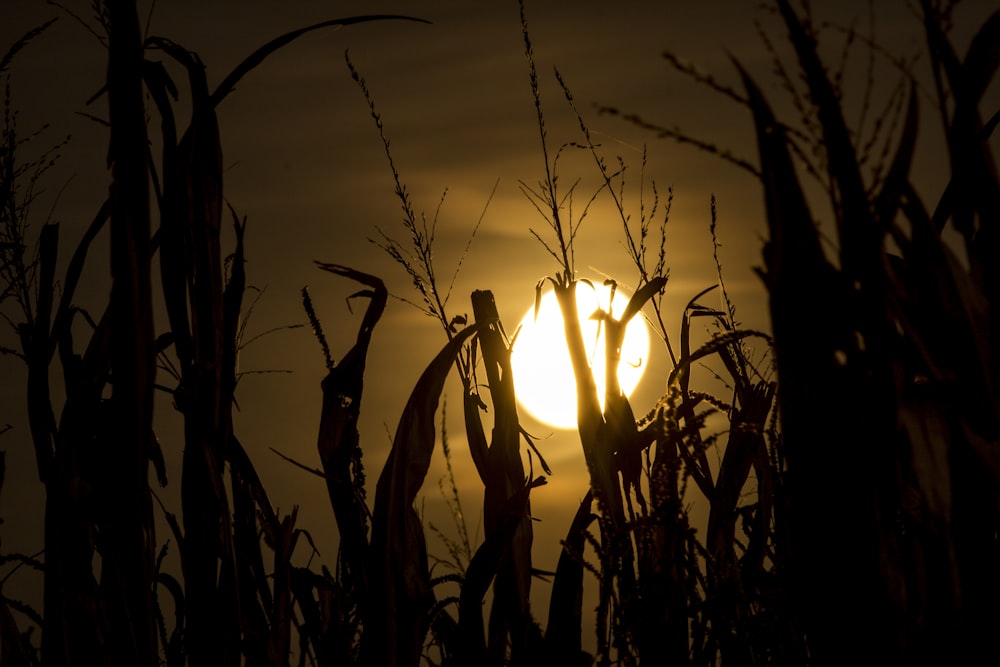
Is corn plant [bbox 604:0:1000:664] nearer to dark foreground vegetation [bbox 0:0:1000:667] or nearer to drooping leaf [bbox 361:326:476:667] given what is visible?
dark foreground vegetation [bbox 0:0:1000:667]

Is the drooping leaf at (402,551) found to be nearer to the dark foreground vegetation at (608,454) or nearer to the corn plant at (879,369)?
the dark foreground vegetation at (608,454)

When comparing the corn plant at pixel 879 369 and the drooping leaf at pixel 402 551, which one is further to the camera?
the drooping leaf at pixel 402 551

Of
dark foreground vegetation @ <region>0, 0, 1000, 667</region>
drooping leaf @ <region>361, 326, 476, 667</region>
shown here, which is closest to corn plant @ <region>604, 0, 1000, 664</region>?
dark foreground vegetation @ <region>0, 0, 1000, 667</region>

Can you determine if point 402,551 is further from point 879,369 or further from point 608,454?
point 879,369

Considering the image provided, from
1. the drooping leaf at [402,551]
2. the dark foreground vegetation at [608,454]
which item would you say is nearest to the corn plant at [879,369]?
the dark foreground vegetation at [608,454]

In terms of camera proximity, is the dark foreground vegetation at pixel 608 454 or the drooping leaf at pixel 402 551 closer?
the dark foreground vegetation at pixel 608 454

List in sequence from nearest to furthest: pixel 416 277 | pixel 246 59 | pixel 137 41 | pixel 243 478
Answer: pixel 137 41, pixel 246 59, pixel 243 478, pixel 416 277

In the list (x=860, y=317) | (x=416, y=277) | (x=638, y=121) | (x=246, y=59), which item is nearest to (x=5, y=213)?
(x=246, y=59)

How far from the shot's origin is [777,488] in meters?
1.37

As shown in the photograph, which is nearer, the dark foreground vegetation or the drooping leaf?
the dark foreground vegetation

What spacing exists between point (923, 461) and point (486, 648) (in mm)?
744

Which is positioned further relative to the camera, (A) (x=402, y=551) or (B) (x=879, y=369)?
(A) (x=402, y=551)

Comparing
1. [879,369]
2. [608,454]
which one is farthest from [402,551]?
[879,369]

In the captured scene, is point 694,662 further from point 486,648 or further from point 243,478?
point 243,478
